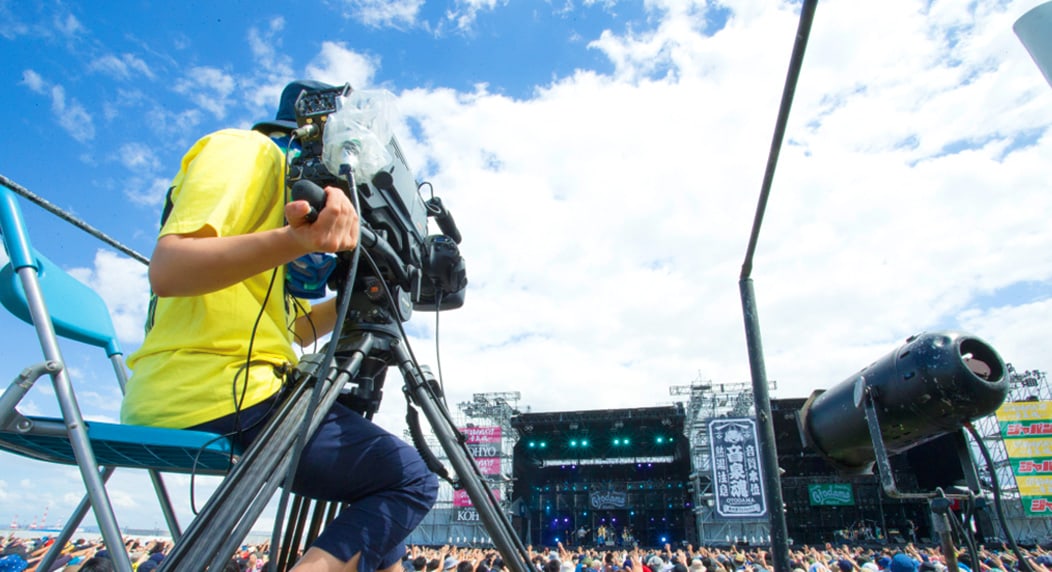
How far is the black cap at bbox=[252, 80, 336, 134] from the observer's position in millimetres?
1296

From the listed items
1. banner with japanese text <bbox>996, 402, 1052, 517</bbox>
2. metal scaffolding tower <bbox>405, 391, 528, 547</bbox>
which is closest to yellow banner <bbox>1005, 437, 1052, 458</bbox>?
banner with japanese text <bbox>996, 402, 1052, 517</bbox>

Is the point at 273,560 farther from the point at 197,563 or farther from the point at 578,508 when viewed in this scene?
the point at 578,508

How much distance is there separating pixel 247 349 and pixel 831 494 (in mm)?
26982

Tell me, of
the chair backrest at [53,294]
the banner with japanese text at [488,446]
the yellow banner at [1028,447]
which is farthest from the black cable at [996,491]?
the banner with japanese text at [488,446]

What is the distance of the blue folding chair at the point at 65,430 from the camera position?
854 mm

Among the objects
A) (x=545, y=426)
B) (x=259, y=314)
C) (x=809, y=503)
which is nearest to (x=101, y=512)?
(x=259, y=314)

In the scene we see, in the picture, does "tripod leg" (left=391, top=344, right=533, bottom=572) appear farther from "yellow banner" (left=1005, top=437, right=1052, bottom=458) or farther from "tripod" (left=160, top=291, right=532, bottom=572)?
"yellow banner" (left=1005, top=437, right=1052, bottom=458)

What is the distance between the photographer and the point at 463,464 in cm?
109

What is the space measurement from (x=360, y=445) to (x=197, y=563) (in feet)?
1.09

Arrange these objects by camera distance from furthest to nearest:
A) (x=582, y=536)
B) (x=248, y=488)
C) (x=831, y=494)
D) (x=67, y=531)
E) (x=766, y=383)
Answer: (x=582, y=536), (x=831, y=494), (x=766, y=383), (x=67, y=531), (x=248, y=488)

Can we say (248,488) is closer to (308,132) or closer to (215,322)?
(215,322)

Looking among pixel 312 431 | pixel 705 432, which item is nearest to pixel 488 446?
pixel 705 432

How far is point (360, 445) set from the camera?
1000 mm

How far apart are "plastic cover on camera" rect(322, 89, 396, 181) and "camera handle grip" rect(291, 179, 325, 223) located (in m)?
0.14
